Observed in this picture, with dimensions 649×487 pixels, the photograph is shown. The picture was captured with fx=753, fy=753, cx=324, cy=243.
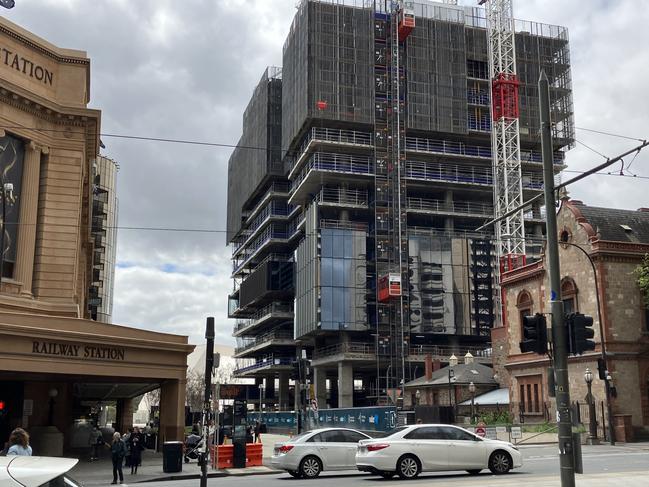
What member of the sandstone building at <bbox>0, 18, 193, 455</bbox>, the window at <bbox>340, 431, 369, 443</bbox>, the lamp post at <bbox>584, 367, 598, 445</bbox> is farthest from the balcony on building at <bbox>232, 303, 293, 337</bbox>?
the window at <bbox>340, 431, 369, 443</bbox>

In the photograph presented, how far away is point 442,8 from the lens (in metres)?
101

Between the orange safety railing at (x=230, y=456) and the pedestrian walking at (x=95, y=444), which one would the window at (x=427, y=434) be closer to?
the orange safety railing at (x=230, y=456)

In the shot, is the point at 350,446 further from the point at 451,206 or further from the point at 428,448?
the point at 451,206

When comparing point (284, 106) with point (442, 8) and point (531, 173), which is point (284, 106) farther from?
point (531, 173)

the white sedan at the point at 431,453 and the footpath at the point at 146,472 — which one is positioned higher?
the white sedan at the point at 431,453

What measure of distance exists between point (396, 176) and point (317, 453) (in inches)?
2799

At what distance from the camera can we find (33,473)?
6.23m

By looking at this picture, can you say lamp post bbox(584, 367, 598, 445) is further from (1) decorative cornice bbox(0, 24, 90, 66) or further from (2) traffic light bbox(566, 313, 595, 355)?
(1) decorative cornice bbox(0, 24, 90, 66)

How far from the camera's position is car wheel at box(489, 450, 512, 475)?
2184 centimetres

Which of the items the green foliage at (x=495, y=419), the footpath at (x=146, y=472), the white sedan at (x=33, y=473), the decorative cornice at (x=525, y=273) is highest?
the decorative cornice at (x=525, y=273)

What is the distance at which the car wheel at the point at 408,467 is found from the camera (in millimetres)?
21359

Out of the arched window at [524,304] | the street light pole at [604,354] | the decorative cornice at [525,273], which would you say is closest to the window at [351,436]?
the street light pole at [604,354]

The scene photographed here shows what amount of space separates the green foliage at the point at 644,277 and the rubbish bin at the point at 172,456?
28.9 meters

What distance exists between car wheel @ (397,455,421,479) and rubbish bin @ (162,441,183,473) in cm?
952
